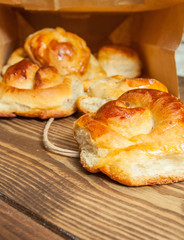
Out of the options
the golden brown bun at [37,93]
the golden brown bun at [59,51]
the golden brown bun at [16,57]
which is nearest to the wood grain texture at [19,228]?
the golden brown bun at [37,93]

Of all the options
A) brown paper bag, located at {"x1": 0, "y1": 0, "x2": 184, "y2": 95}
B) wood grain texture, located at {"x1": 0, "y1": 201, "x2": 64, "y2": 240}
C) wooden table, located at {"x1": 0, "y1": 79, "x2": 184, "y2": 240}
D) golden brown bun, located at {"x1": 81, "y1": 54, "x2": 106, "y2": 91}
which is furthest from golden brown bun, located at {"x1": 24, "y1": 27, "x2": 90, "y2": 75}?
wood grain texture, located at {"x1": 0, "y1": 201, "x2": 64, "y2": 240}

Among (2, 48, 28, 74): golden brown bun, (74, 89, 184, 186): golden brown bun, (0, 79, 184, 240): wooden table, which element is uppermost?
(2, 48, 28, 74): golden brown bun

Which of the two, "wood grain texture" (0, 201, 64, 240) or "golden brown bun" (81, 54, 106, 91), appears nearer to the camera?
"wood grain texture" (0, 201, 64, 240)

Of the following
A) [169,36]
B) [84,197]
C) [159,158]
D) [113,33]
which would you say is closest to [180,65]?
[113,33]

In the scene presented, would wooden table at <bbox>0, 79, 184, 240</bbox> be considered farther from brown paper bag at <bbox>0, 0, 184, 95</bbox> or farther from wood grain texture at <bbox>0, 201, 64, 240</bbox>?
brown paper bag at <bbox>0, 0, 184, 95</bbox>

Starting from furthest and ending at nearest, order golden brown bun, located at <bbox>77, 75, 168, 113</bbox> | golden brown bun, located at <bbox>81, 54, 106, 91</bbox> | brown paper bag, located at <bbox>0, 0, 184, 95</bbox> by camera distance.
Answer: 1. golden brown bun, located at <bbox>81, 54, 106, 91</bbox>
2. brown paper bag, located at <bbox>0, 0, 184, 95</bbox>
3. golden brown bun, located at <bbox>77, 75, 168, 113</bbox>

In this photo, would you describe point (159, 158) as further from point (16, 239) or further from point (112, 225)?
point (16, 239)
